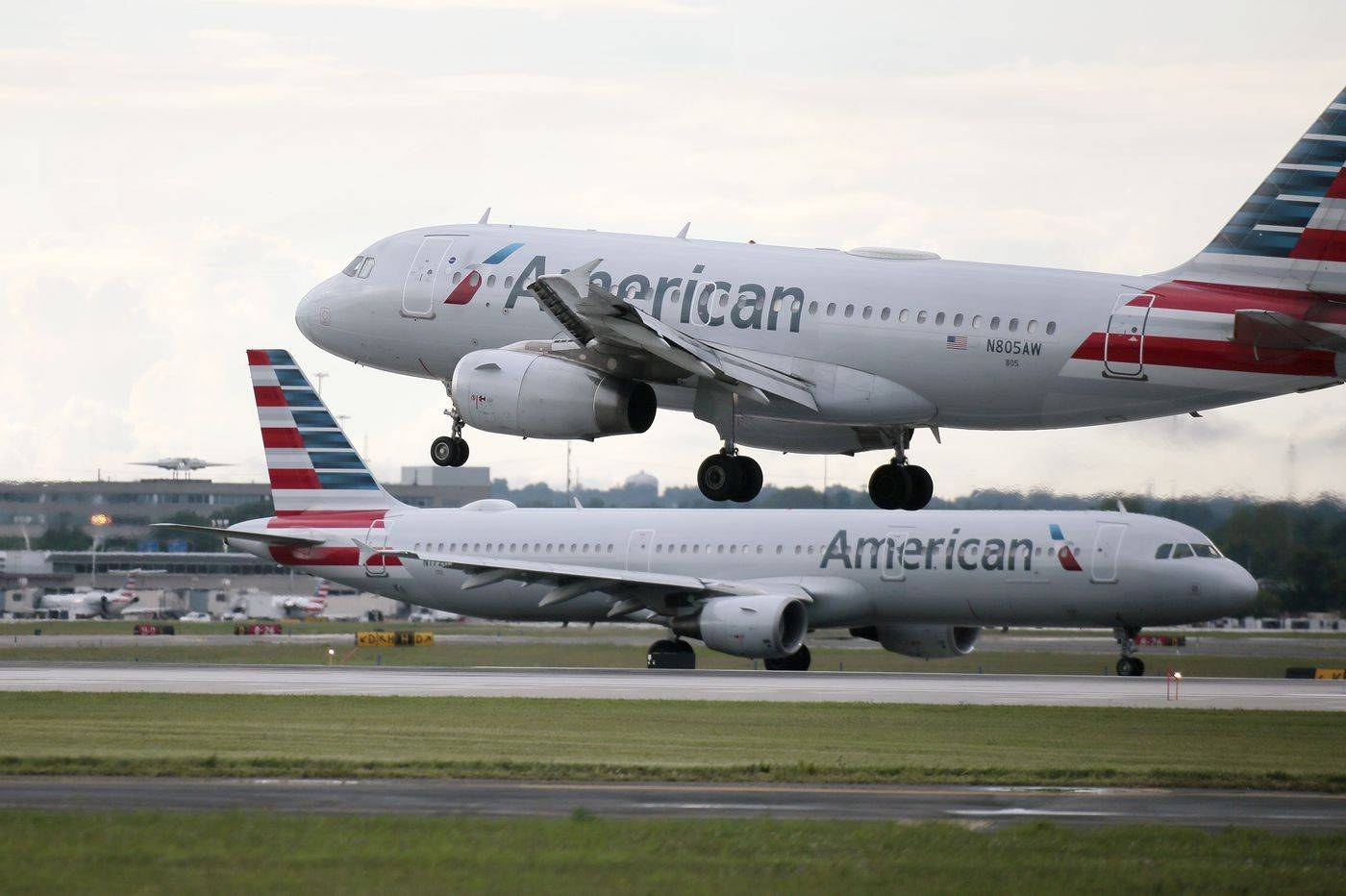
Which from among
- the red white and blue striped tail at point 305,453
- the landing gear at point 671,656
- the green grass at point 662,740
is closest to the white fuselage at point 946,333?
the green grass at point 662,740

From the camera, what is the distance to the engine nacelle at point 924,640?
8850 centimetres

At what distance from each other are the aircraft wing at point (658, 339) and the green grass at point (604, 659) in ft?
193

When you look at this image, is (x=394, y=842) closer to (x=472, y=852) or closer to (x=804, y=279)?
(x=472, y=852)

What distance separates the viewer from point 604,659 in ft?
317

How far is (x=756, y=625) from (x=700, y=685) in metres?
7.19

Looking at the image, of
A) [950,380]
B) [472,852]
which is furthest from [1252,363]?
[472,852]

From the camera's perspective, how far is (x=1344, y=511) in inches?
3661

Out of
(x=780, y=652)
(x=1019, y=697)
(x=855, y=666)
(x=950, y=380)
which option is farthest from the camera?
(x=855, y=666)

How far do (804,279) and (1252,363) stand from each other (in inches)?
265

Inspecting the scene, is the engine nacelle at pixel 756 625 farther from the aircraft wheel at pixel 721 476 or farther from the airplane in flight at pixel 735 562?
the aircraft wheel at pixel 721 476

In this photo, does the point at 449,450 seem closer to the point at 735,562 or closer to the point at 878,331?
the point at 878,331

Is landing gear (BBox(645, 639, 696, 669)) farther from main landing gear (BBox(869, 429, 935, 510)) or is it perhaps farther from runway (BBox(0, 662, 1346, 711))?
main landing gear (BBox(869, 429, 935, 510))

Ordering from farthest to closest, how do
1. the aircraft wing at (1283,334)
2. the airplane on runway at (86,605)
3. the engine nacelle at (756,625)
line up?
the airplane on runway at (86,605) < the engine nacelle at (756,625) < the aircraft wing at (1283,334)

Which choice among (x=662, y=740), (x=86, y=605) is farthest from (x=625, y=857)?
(x=86, y=605)
